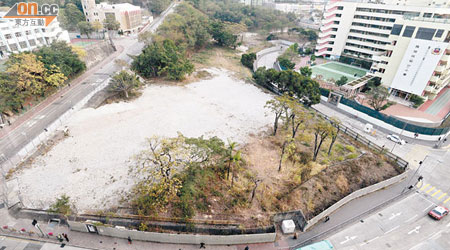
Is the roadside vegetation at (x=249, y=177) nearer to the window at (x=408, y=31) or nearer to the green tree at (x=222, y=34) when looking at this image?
the window at (x=408, y=31)

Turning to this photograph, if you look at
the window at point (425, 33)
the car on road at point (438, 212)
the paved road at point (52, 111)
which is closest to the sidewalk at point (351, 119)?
the car on road at point (438, 212)

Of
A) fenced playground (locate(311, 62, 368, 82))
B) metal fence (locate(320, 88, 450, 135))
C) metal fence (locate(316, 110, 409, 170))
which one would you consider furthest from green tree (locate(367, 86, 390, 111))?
fenced playground (locate(311, 62, 368, 82))

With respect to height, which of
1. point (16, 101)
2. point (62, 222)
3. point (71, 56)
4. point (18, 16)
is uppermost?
point (18, 16)

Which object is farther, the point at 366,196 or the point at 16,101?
the point at 16,101

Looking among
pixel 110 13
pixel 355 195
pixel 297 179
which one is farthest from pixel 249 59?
pixel 355 195

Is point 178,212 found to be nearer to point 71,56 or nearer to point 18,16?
point 71,56

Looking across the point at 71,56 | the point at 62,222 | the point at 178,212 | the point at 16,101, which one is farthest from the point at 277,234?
the point at 71,56
